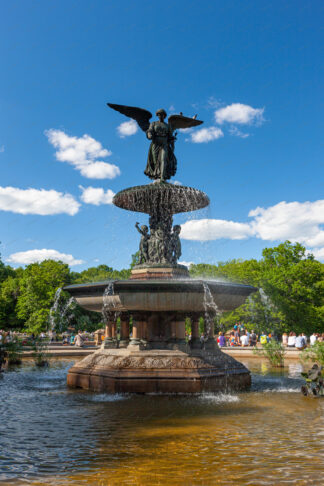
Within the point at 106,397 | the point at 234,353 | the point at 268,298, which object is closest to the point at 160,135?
the point at 106,397

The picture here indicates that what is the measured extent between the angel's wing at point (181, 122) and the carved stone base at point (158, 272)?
13.7 ft

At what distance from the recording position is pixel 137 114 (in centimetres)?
1252

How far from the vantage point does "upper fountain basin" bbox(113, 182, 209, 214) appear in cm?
1127

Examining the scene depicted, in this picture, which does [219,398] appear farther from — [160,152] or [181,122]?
[181,122]

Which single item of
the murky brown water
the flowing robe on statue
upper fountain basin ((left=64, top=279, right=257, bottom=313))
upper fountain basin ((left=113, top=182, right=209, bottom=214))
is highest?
the flowing robe on statue

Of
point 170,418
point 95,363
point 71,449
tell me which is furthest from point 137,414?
point 95,363

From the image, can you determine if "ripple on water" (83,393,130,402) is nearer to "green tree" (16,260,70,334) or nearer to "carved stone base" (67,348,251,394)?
"carved stone base" (67,348,251,394)

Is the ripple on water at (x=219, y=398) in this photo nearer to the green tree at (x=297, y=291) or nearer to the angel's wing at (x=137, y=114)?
the angel's wing at (x=137, y=114)

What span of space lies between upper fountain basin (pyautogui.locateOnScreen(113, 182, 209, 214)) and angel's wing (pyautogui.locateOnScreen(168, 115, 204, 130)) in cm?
208

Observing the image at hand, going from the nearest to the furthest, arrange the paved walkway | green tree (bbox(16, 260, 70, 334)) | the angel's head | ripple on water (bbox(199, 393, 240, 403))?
ripple on water (bbox(199, 393, 240, 403)) → the angel's head → the paved walkway → green tree (bbox(16, 260, 70, 334))

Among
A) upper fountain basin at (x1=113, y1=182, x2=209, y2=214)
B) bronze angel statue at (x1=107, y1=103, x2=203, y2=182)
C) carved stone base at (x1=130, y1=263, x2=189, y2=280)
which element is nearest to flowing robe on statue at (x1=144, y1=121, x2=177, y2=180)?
bronze angel statue at (x1=107, y1=103, x2=203, y2=182)

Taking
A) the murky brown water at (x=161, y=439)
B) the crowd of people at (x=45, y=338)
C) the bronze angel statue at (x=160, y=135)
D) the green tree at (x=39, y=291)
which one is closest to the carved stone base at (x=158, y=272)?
the bronze angel statue at (x=160, y=135)

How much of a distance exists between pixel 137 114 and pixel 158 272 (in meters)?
4.68

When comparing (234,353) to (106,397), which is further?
(234,353)
